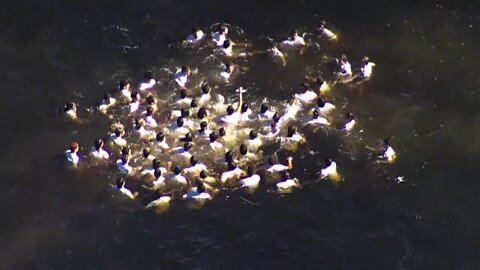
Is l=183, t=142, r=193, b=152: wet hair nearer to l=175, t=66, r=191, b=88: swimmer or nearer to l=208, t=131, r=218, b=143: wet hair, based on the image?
l=208, t=131, r=218, b=143: wet hair

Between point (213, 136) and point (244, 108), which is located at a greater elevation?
point (244, 108)

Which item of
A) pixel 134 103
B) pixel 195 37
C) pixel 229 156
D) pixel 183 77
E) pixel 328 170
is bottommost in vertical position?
pixel 328 170

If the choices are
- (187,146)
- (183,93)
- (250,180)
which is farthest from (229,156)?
(183,93)

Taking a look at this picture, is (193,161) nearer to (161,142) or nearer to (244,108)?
(161,142)

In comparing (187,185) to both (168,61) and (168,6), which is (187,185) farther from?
(168,6)

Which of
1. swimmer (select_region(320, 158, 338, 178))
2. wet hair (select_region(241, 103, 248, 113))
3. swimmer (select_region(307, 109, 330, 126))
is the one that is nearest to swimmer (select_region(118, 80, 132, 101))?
wet hair (select_region(241, 103, 248, 113))

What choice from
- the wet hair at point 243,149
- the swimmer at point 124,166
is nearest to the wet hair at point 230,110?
the wet hair at point 243,149
